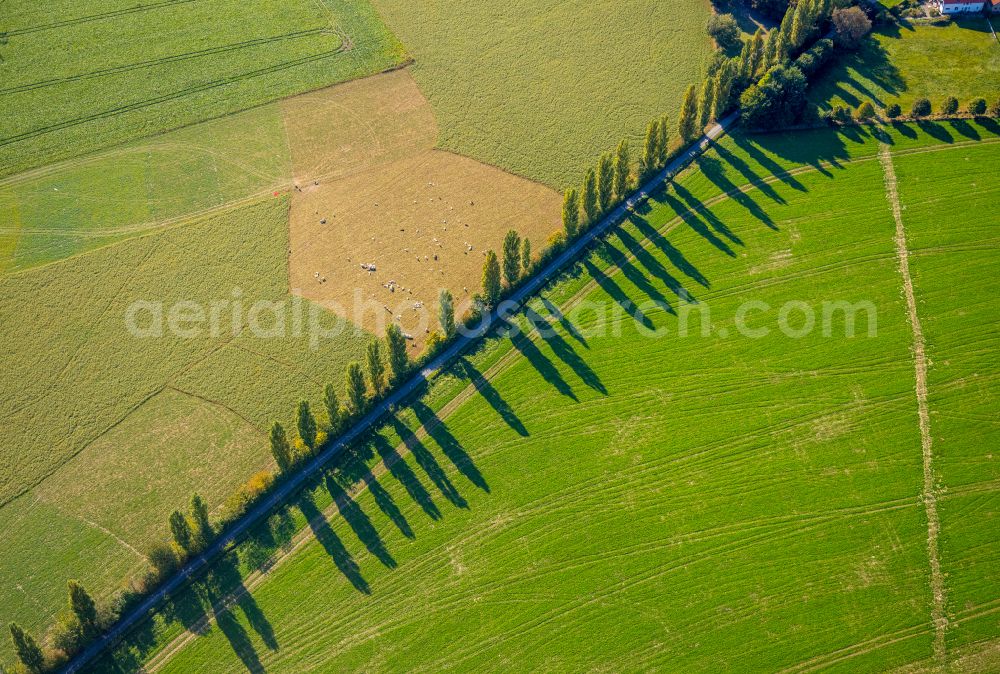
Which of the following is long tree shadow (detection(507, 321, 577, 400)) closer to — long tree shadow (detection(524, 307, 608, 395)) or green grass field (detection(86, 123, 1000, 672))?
green grass field (detection(86, 123, 1000, 672))

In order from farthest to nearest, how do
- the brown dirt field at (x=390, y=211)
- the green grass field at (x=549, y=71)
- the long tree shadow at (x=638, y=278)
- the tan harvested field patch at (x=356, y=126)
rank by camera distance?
the green grass field at (x=549, y=71), the tan harvested field patch at (x=356, y=126), the brown dirt field at (x=390, y=211), the long tree shadow at (x=638, y=278)

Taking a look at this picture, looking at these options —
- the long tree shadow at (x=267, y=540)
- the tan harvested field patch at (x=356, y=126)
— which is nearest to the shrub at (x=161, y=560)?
A: the long tree shadow at (x=267, y=540)

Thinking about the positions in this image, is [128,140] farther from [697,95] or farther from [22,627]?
[697,95]

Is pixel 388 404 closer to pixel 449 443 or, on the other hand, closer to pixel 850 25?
pixel 449 443

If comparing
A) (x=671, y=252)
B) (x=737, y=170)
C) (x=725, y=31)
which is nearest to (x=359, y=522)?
(x=671, y=252)

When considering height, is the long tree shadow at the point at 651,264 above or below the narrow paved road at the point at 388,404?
below

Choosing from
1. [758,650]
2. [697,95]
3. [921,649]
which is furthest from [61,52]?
[921,649]

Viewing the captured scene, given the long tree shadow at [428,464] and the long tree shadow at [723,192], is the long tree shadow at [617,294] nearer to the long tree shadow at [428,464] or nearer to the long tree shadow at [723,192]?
the long tree shadow at [723,192]
